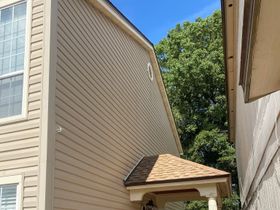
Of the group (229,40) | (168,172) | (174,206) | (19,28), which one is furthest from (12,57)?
(174,206)

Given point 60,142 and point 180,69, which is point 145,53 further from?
point 180,69

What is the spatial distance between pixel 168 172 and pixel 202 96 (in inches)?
759

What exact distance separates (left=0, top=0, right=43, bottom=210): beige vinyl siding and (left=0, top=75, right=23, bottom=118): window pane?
0.23m

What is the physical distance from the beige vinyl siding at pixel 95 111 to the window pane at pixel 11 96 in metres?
0.66

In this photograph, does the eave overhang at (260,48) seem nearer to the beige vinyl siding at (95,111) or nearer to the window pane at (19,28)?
the beige vinyl siding at (95,111)

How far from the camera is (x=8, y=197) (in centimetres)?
598

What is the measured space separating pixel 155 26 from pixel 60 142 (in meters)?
29.1

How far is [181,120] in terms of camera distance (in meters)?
27.6

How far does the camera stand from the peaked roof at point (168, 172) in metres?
8.89

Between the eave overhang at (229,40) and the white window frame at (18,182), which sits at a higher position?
the eave overhang at (229,40)

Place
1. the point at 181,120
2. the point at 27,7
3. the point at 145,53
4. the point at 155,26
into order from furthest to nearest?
the point at 155,26 < the point at 181,120 < the point at 145,53 < the point at 27,7

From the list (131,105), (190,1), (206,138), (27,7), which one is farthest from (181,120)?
(27,7)

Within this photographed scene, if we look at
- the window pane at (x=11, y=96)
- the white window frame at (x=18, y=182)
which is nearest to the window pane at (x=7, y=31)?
the window pane at (x=11, y=96)

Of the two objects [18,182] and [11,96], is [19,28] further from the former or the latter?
[18,182]
